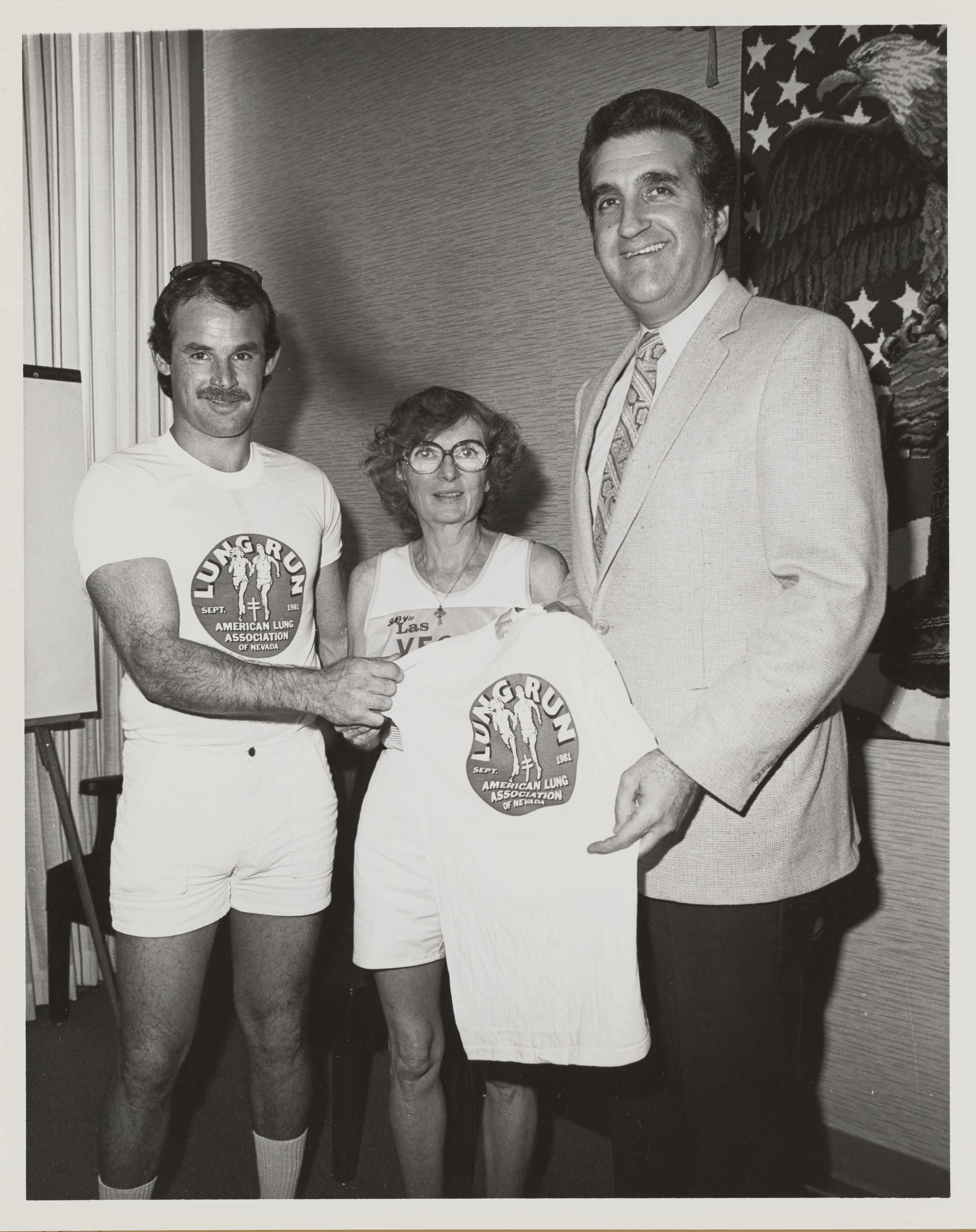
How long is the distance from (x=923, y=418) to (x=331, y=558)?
58.8 inches

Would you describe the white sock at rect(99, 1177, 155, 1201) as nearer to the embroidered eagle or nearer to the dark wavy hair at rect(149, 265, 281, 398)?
the dark wavy hair at rect(149, 265, 281, 398)

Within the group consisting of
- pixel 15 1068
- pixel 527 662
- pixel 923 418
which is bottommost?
pixel 15 1068

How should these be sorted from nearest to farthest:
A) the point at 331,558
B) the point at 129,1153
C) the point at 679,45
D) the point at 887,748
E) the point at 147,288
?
the point at 129,1153, the point at 331,558, the point at 887,748, the point at 679,45, the point at 147,288

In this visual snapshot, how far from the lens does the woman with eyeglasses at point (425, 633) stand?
2.05m

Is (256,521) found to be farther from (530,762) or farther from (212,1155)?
(212,1155)

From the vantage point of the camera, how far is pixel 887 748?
250cm

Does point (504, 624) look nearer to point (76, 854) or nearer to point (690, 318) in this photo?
point (690, 318)

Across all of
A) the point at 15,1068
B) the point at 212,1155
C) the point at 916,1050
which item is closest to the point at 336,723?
the point at 15,1068

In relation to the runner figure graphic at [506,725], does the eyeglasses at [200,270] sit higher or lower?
higher

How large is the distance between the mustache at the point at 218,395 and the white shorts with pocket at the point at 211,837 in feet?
2.45

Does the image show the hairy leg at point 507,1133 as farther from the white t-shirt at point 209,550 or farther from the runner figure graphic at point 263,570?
the runner figure graphic at point 263,570

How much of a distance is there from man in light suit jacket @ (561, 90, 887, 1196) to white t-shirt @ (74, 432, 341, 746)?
74 centimetres

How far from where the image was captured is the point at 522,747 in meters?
1.75

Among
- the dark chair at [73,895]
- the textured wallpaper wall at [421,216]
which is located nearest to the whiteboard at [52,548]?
the dark chair at [73,895]
